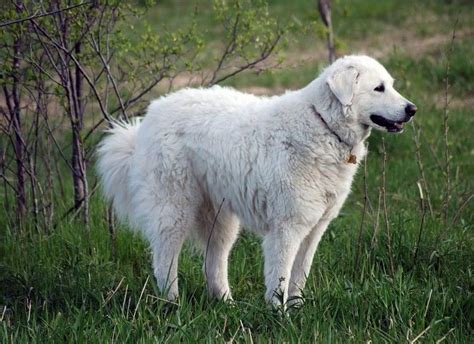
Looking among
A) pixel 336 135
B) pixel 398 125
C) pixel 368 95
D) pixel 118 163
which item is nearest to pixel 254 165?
pixel 336 135

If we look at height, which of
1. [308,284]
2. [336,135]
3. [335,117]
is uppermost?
[335,117]

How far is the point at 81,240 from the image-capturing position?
674cm

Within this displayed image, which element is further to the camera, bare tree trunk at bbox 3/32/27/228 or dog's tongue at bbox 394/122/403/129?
bare tree trunk at bbox 3/32/27/228

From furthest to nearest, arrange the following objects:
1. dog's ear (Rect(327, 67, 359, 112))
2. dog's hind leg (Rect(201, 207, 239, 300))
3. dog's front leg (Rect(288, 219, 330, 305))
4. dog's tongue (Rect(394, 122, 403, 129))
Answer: dog's hind leg (Rect(201, 207, 239, 300)), dog's front leg (Rect(288, 219, 330, 305)), dog's tongue (Rect(394, 122, 403, 129)), dog's ear (Rect(327, 67, 359, 112))

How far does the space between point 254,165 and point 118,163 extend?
1.11 meters

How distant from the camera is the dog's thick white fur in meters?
5.47

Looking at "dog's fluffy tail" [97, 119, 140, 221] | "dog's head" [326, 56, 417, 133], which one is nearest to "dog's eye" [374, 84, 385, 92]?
"dog's head" [326, 56, 417, 133]

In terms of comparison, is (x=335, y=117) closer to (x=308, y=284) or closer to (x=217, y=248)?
(x=308, y=284)

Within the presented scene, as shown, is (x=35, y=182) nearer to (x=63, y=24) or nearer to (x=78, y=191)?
(x=78, y=191)

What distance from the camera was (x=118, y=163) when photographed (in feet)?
20.1

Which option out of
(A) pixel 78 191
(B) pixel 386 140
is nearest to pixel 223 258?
(A) pixel 78 191

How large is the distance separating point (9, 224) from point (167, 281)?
6.77 feet

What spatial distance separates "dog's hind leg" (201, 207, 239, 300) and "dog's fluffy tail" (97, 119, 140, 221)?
0.63 metres

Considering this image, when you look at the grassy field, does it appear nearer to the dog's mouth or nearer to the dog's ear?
the dog's mouth
